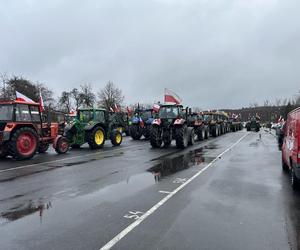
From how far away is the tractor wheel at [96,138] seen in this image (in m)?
19.5

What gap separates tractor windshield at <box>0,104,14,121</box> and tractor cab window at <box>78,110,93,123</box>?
5623 mm

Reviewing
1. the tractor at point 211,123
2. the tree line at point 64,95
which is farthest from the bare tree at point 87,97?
the tractor at point 211,123

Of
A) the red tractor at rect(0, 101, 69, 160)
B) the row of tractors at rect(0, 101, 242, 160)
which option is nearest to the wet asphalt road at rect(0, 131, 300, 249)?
the red tractor at rect(0, 101, 69, 160)

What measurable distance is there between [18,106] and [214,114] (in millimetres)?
22401

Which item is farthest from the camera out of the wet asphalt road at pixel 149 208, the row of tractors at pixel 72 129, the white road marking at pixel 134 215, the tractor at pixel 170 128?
the tractor at pixel 170 128

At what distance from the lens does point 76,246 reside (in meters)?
4.71

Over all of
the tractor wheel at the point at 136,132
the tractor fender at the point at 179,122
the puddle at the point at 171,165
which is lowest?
the puddle at the point at 171,165

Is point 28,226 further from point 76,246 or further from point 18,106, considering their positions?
point 18,106

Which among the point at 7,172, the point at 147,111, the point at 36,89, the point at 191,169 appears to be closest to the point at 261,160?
the point at 191,169

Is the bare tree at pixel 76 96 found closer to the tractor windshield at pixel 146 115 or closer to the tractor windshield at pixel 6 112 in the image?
the tractor windshield at pixel 146 115

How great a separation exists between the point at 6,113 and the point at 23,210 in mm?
9378

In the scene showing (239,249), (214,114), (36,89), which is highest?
(36,89)

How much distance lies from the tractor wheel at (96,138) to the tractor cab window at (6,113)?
538 centimetres

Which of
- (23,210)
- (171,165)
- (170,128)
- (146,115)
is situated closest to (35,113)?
(171,165)
